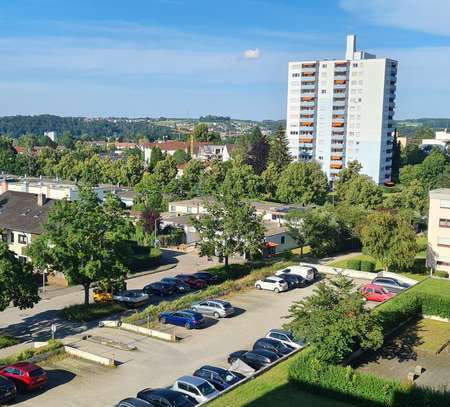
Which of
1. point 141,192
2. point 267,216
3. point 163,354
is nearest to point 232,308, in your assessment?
point 163,354

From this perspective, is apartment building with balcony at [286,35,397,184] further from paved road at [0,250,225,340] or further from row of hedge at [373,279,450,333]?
row of hedge at [373,279,450,333]

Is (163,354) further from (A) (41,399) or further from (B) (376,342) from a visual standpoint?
(B) (376,342)

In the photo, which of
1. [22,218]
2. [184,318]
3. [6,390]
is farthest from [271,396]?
[22,218]

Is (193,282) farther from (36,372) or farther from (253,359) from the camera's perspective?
(36,372)

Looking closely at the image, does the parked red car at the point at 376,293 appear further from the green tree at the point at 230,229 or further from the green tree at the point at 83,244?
the green tree at the point at 83,244

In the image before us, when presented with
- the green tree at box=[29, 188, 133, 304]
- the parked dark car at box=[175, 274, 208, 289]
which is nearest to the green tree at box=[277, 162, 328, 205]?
the parked dark car at box=[175, 274, 208, 289]

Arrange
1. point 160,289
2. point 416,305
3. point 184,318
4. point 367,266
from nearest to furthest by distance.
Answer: point 184,318 → point 416,305 → point 160,289 → point 367,266

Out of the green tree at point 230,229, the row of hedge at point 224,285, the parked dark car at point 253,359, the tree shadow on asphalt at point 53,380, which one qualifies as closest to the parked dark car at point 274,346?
the parked dark car at point 253,359
